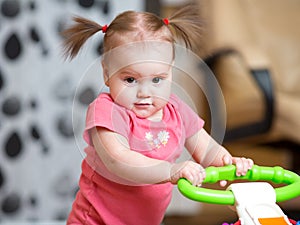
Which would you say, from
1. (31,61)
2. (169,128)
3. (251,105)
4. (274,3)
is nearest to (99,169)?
(169,128)

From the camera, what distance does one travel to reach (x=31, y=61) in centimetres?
192

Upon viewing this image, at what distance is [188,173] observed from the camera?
815 millimetres

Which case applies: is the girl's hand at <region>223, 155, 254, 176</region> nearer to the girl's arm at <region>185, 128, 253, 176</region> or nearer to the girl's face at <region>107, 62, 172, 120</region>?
the girl's arm at <region>185, 128, 253, 176</region>

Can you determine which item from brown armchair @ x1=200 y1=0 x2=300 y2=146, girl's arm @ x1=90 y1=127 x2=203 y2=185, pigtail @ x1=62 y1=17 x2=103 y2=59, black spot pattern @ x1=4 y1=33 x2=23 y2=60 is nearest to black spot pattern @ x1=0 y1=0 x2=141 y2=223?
black spot pattern @ x1=4 y1=33 x2=23 y2=60

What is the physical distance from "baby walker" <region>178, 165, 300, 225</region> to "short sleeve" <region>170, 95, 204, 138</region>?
8cm

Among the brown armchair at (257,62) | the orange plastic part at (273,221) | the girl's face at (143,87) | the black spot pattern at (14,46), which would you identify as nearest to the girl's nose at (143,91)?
the girl's face at (143,87)

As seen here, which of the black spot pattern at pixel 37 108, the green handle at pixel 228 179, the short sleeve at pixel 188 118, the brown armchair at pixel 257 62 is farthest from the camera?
the brown armchair at pixel 257 62

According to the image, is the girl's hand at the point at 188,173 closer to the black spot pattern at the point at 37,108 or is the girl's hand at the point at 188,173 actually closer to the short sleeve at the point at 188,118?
the short sleeve at the point at 188,118

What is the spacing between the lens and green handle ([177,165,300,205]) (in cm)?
81

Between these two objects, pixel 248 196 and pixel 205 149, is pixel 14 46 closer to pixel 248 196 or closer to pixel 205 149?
pixel 205 149

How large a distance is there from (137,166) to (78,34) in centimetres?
22

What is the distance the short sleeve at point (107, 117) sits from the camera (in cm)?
85

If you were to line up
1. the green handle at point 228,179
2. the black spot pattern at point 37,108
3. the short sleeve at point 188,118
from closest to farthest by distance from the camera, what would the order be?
the green handle at point 228,179, the short sleeve at point 188,118, the black spot pattern at point 37,108

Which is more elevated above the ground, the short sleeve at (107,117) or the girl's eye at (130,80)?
the girl's eye at (130,80)
